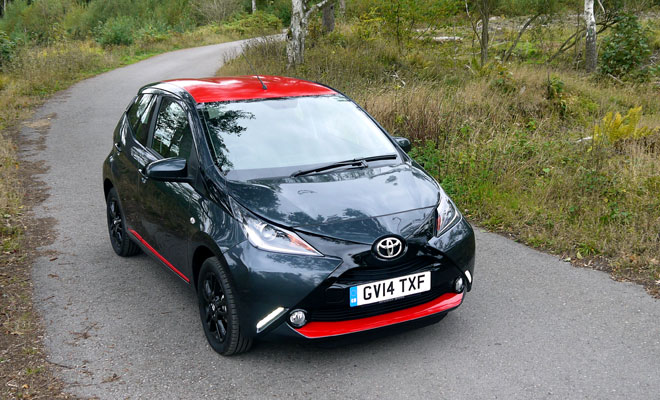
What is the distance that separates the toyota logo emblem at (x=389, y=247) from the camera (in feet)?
12.0

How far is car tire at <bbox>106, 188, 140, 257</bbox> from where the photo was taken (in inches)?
229

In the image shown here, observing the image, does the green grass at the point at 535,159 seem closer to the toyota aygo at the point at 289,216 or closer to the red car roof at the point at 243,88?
the toyota aygo at the point at 289,216

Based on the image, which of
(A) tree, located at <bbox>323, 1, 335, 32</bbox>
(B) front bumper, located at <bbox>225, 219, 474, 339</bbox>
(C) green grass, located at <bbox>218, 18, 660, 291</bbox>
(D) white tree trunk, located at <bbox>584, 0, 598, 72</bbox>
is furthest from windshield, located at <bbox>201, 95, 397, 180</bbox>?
(A) tree, located at <bbox>323, 1, 335, 32</bbox>

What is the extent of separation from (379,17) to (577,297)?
14137mm

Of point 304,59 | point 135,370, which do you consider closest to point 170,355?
point 135,370

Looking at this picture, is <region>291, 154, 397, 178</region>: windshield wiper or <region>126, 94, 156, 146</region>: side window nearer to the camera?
<region>291, 154, 397, 178</region>: windshield wiper

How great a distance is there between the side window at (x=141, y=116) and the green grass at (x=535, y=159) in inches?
147

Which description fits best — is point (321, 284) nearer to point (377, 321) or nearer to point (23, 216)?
point (377, 321)

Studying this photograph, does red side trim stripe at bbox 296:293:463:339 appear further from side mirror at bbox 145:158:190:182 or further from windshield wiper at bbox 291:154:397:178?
side mirror at bbox 145:158:190:182

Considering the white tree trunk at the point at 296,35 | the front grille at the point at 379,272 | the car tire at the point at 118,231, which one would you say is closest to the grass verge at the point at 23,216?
the car tire at the point at 118,231

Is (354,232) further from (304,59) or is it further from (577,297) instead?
(304,59)

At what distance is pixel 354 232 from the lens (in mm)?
3680

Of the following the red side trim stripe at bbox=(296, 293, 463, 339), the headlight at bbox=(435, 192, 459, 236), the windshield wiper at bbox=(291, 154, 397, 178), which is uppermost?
the windshield wiper at bbox=(291, 154, 397, 178)

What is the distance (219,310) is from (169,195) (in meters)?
1.04
